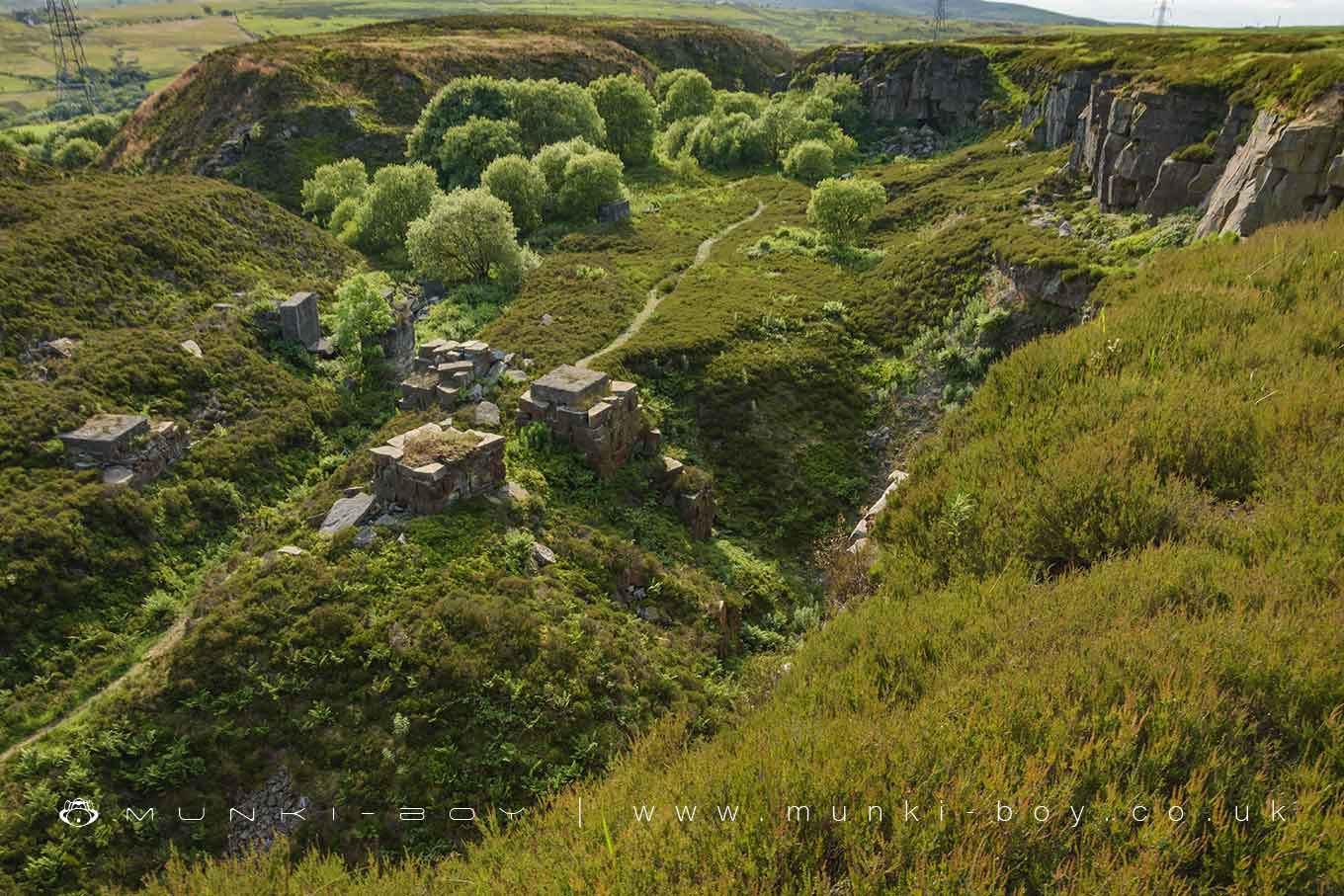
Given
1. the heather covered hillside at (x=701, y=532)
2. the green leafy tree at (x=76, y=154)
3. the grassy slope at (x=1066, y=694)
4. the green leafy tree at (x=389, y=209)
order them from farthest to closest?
the green leafy tree at (x=76, y=154) → the green leafy tree at (x=389, y=209) → the heather covered hillside at (x=701, y=532) → the grassy slope at (x=1066, y=694)

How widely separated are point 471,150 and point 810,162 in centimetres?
3312

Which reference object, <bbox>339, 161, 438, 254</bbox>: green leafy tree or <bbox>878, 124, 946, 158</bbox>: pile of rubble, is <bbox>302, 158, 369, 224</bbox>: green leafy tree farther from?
<bbox>878, 124, 946, 158</bbox>: pile of rubble

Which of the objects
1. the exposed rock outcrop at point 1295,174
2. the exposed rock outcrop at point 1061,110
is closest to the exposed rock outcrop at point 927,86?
the exposed rock outcrop at point 1061,110

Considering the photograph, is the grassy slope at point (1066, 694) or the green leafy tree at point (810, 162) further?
the green leafy tree at point (810, 162)

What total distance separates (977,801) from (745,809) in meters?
2.67

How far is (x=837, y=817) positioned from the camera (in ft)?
27.6

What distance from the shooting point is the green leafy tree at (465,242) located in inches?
1800

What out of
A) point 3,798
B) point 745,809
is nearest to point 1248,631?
point 745,809

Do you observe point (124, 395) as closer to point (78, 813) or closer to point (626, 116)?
point (78, 813)

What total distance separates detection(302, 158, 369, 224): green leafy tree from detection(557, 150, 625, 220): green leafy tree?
1607 centimetres

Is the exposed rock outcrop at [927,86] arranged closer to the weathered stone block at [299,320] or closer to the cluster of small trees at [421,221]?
the cluster of small trees at [421,221]

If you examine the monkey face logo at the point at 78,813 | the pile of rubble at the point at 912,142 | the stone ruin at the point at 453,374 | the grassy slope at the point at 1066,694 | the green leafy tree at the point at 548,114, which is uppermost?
the green leafy tree at the point at 548,114

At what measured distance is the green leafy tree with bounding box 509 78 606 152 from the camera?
7125 centimetres

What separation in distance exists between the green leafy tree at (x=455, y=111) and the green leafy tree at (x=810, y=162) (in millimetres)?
28520
